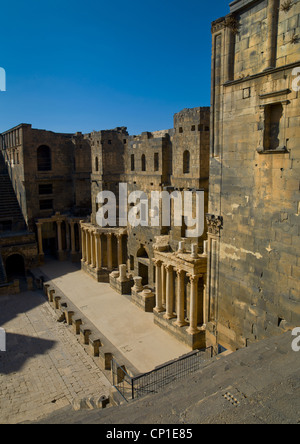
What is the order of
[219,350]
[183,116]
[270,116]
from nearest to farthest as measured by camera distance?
[270,116], [219,350], [183,116]

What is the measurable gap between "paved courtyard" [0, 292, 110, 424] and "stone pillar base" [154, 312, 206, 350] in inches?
155

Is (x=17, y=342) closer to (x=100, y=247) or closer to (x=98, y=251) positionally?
(x=98, y=251)

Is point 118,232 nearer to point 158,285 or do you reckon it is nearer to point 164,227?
point 164,227

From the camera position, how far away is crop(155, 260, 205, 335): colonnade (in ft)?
48.7

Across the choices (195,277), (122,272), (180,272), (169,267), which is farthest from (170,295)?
(122,272)

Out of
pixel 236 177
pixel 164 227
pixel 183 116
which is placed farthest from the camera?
pixel 164 227

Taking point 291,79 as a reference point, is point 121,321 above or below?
below

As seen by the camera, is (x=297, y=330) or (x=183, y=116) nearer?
(x=297, y=330)

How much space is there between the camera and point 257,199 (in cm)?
945

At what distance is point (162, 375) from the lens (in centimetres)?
1205

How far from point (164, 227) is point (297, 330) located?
11407 millimetres

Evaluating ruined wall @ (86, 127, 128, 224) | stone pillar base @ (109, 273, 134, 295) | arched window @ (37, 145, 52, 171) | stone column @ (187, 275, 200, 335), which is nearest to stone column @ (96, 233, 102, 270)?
stone pillar base @ (109, 273, 134, 295)

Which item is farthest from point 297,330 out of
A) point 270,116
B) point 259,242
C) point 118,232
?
point 118,232

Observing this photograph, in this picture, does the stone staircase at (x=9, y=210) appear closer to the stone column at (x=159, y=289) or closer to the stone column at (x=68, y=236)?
the stone column at (x=68, y=236)
